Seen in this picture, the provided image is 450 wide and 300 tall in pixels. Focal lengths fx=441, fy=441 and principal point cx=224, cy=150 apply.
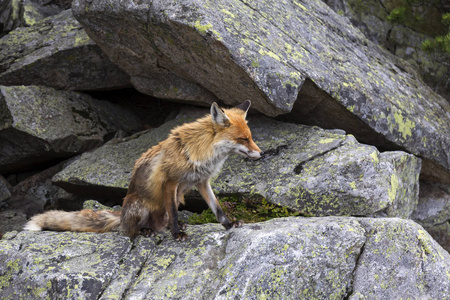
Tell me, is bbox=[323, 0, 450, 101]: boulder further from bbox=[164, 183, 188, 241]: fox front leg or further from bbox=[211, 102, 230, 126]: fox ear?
bbox=[164, 183, 188, 241]: fox front leg

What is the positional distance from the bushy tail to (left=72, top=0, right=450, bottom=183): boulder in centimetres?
308

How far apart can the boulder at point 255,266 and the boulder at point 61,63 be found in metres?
5.39

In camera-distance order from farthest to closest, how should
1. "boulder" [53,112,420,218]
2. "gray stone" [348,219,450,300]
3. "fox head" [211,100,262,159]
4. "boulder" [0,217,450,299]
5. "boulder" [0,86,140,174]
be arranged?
"boulder" [0,86,140,174]
"boulder" [53,112,420,218]
"fox head" [211,100,262,159]
"gray stone" [348,219,450,300]
"boulder" [0,217,450,299]

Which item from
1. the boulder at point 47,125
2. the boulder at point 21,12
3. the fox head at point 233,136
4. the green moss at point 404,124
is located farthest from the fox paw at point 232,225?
the boulder at point 21,12

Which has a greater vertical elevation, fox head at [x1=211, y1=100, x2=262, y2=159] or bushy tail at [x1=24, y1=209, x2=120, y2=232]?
fox head at [x1=211, y1=100, x2=262, y2=159]

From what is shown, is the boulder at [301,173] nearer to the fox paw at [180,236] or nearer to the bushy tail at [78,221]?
the bushy tail at [78,221]

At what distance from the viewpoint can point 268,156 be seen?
820cm

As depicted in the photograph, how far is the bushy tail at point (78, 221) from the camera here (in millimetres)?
6922

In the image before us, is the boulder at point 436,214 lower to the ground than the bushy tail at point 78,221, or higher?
lower

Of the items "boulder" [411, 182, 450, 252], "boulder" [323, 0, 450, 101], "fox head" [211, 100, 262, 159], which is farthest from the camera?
"boulder" [323, 0, 450, 101]

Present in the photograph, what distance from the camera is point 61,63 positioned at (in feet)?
33.5

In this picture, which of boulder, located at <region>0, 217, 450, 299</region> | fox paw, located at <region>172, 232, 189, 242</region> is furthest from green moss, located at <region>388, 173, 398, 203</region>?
fox paw, located at <region>172, 232, 189, 242</region>

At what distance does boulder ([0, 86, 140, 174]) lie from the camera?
932 centimetres

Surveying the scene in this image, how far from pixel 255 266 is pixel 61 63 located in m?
7.43
